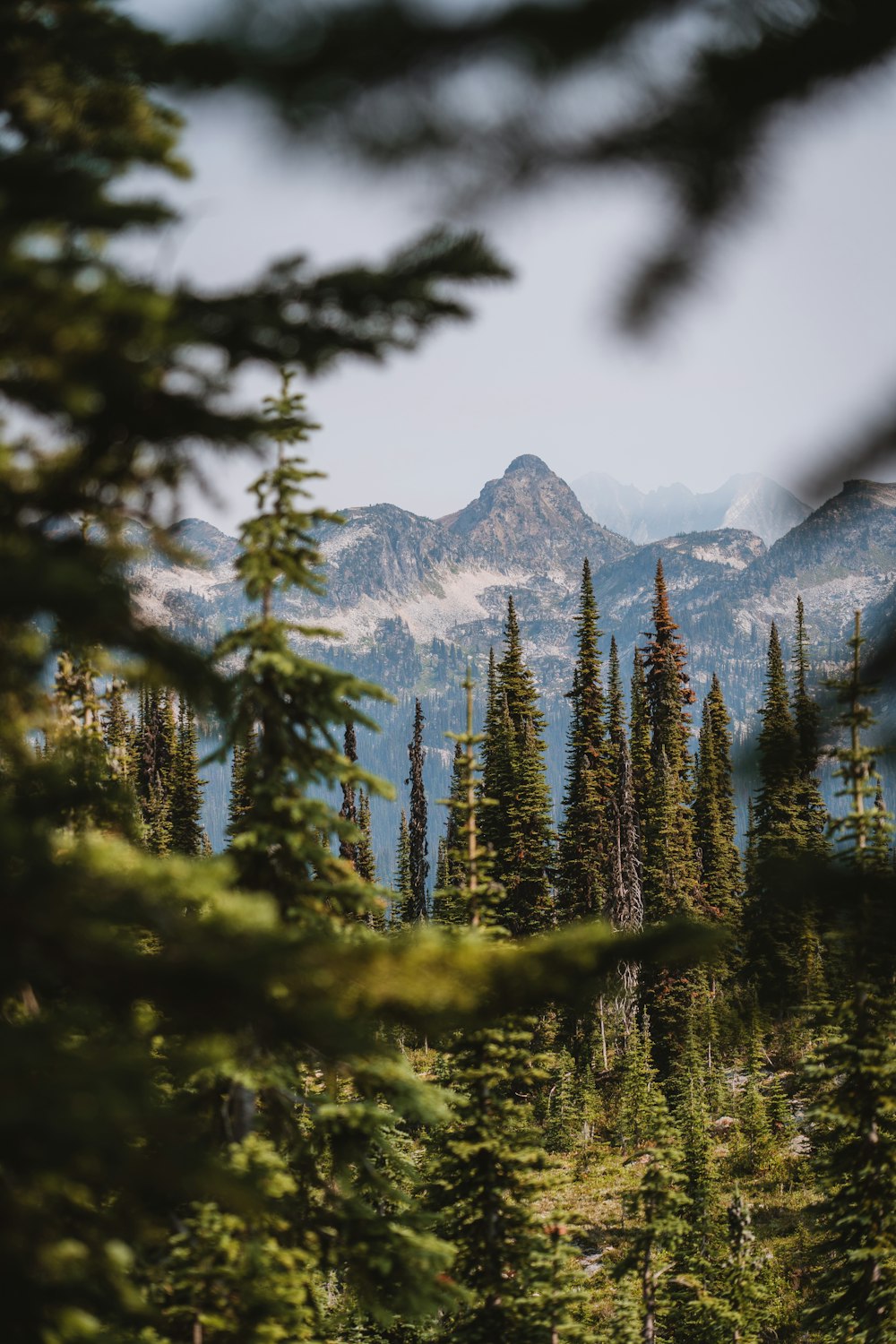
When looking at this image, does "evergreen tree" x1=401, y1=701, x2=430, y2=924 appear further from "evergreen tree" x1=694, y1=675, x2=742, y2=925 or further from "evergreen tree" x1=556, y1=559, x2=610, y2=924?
"evergreen tree" x1=694, y1=675, x2=742, y2=925

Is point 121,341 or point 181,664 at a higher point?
point 121,341

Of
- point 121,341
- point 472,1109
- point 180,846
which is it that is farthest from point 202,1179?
point 180,846

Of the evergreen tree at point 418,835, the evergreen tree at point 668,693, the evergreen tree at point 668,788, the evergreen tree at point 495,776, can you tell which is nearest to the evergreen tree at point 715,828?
the evergreen tree at point 668,693

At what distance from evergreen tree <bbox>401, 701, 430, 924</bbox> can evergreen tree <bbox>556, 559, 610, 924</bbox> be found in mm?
17295

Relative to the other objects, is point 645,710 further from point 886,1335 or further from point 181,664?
point 181,664

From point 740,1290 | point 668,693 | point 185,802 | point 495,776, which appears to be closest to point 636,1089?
point 495,776

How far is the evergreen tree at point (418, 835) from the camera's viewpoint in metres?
61.2

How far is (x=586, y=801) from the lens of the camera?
1678 inches

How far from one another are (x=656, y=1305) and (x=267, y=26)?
2063 centimetres

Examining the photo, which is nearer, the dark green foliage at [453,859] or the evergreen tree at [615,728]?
the dark green foliage at [453,859]

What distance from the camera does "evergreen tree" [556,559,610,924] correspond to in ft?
137

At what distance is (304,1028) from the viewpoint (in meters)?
2.53

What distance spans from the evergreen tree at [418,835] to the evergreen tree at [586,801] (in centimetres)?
1730

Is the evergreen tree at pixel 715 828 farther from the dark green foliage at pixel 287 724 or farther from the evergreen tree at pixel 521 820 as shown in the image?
the dark green foliage at pixel 287 724
